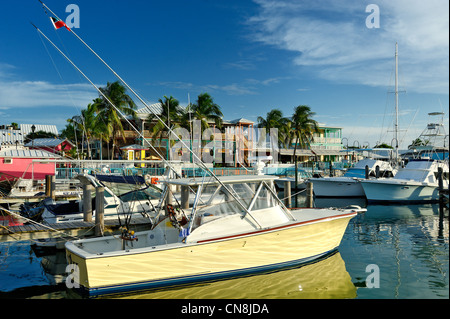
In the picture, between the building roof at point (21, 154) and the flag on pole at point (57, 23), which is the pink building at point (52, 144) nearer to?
the building roof at point (21, 154)

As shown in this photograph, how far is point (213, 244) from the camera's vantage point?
8.06 meters

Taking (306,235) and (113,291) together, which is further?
(306,235)

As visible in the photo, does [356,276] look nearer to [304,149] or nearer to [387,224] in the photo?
[387,224]

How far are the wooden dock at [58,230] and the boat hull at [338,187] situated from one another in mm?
17087

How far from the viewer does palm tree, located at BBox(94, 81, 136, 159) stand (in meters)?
36.7

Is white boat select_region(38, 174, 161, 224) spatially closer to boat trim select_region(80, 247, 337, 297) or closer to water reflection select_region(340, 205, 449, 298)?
boat trim select_region(80, 247, 337, 297)

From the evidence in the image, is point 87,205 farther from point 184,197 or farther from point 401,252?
point 401,252

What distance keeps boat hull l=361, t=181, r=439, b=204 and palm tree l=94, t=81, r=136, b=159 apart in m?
26.1

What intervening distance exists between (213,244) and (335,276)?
11.7 ft

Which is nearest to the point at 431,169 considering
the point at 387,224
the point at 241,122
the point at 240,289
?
the point at 387,224

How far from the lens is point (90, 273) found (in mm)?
7328

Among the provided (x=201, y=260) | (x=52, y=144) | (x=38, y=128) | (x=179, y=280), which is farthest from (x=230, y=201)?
(x=38, y=128)
